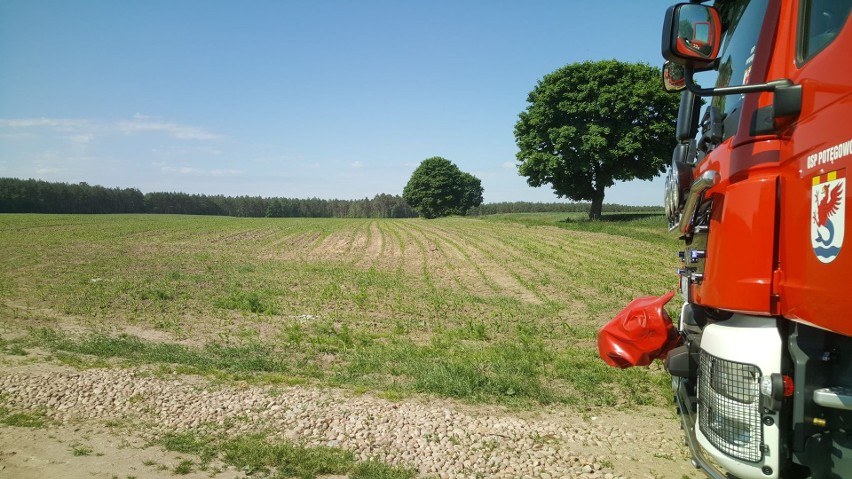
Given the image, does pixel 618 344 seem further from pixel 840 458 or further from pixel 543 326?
pixel 543 326

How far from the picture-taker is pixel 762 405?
2.34m

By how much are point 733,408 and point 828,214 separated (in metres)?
0.96

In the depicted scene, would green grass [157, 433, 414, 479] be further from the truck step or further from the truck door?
the truck door

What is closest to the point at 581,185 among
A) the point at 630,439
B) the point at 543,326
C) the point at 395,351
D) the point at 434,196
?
the point at 543,326

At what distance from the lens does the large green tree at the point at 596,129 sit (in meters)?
33.1

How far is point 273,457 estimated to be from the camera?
447cm

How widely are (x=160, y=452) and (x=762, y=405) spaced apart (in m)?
4.39

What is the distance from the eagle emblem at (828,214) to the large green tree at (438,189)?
273ft

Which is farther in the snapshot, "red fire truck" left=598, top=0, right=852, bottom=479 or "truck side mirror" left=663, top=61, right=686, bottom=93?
"truck side mirror" left=663, top=61, right=686, bottom=93

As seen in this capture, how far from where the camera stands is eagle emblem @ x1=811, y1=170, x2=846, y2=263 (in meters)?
1.95

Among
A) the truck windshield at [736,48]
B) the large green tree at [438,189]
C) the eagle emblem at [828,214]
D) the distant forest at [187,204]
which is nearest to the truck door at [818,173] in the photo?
the eagle emblem at [828,214]

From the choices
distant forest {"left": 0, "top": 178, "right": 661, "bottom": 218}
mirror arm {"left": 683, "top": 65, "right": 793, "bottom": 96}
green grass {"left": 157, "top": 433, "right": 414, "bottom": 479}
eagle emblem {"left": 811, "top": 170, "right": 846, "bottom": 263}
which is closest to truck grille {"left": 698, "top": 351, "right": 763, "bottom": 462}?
eagle emblem {"left": 811, "top": 170, "right": 846, "bottom": 263}

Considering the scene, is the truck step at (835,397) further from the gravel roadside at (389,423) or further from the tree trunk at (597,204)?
the tree trunk at (597,204)

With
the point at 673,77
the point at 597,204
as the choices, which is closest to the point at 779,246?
the point at 673,77
